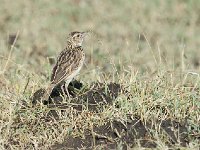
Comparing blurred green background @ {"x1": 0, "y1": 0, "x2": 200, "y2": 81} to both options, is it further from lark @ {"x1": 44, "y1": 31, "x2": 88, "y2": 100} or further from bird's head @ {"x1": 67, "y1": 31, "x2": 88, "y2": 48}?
lark @ {"x1": 44, "y1": 31, "x2": 88, "y2": 100}

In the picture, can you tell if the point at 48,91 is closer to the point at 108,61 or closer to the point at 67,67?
the point at 67,67

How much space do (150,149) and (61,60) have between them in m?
2.30

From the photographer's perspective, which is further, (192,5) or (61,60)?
(192,5)

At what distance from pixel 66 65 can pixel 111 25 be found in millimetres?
5912

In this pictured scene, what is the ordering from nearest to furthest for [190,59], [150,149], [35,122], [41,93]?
[150,149], [35,122], [41,93], [190,59]

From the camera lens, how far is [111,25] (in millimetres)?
13484

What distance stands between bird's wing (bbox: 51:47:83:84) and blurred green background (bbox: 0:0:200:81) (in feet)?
10.7

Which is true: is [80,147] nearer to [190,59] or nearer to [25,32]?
[190,59]

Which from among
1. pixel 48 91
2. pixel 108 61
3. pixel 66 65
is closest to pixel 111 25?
pixel 108 61

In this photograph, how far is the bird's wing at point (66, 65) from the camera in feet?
24.9

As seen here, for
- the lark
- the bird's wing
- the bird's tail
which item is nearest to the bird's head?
the lark

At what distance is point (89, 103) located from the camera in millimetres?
7188

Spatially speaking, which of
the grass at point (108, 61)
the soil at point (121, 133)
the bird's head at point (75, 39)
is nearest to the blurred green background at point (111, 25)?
the grass at point (108, 61)

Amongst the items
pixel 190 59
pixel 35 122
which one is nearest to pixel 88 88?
pixel 35 122
